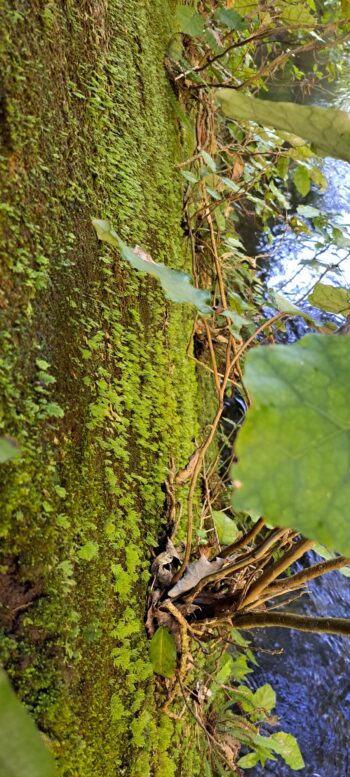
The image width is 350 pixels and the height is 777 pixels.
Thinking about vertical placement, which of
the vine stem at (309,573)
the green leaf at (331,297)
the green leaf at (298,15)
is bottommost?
the vine stem at (309,573)

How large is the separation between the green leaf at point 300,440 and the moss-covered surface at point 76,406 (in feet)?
1.22

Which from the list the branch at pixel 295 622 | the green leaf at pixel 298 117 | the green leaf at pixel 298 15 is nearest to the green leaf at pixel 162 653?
the branch at pixel 295 622

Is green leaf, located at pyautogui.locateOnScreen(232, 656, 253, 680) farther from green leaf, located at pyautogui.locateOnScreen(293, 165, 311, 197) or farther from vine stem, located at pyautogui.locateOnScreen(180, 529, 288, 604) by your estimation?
green leaf, located at pyautogui.locateOnScreen(293, 165, 311, 197)

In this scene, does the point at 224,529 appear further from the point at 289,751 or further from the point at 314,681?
the point at 314,681

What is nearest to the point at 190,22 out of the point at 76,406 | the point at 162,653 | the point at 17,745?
the point at 76,406

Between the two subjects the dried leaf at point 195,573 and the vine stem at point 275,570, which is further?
the dried leaf at point 195,573

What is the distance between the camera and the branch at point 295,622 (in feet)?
2.66

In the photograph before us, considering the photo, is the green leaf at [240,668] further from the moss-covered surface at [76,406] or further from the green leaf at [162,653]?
the green leaf at [162,653]

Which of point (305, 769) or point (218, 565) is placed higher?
point (218, 565)

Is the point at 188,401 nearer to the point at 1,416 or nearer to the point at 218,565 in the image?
the point at 218,565

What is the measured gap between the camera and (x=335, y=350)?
1.36 feet

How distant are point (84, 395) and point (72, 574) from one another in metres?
0.25

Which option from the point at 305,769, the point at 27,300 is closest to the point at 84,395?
the point at 27,300

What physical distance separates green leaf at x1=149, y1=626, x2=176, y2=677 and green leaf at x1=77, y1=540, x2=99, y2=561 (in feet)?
0.74
